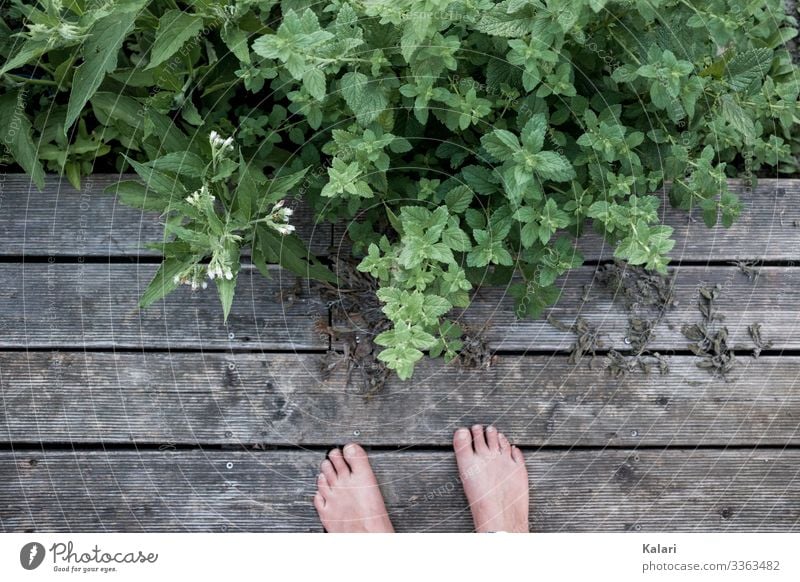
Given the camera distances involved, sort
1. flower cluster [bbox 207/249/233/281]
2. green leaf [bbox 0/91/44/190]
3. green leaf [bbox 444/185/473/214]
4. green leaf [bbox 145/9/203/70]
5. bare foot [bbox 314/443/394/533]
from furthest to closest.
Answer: bare foot [bbox 314/443/394/533] → green leaf [bbox 0/91/44/190] → green leaf [bbox 444/185/473/214] → green leaf [bbox 145/9/203/70] → flower cluster [bbox 207/249/233/281]

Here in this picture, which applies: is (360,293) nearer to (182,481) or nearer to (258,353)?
(258,353)

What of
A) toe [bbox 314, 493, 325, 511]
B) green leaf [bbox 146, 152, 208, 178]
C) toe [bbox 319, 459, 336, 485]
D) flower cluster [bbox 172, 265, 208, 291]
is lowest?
toe [bbox 314, 493, 325, 511]

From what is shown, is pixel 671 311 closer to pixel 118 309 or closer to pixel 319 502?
pixel 319 502

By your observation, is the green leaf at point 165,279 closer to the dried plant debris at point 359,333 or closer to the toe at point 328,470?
the dried plant debris at point 359,333

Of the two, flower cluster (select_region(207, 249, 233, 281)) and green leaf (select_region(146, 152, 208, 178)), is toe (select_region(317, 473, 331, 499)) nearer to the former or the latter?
flower cluster (select_region(207, 249, 233, 281))

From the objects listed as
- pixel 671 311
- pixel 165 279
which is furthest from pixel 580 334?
pixel 165 279

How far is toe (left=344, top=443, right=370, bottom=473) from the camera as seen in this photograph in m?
2.37

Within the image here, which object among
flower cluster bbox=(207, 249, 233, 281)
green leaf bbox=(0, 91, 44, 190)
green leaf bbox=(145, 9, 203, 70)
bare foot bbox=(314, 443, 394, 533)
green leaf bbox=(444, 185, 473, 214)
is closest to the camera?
flower cluster bbox=(207, 249, 233, 281)

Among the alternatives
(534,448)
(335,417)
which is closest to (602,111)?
(534,448)

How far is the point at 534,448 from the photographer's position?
95.5 inches

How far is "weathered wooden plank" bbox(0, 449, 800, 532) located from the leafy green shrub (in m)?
0.60

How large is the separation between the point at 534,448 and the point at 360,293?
825 mm

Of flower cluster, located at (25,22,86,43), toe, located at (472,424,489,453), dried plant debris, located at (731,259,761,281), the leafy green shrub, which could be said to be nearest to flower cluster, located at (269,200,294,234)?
the leafy green shrub

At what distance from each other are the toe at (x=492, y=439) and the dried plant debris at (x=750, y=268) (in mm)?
1041
